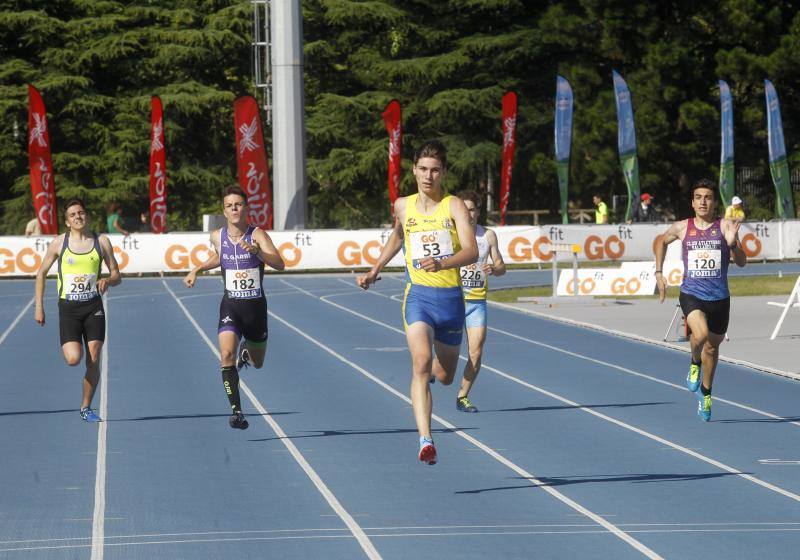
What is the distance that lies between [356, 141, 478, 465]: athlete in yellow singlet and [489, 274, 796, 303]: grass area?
19.7 meters

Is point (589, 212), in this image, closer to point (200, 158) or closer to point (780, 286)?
point (200, 158)

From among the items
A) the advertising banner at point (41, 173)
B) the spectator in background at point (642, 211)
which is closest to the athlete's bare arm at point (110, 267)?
the advertising banner at point (41, 173)

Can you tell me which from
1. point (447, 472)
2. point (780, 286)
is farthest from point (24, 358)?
point (780, 286)

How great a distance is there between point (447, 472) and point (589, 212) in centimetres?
4806

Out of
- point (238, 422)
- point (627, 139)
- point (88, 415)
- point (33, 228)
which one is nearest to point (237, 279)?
point (238, 422)

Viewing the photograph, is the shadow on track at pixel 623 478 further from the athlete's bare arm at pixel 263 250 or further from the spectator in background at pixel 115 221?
the spectator in background at pixel 115 221

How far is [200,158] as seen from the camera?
61750 millimetres

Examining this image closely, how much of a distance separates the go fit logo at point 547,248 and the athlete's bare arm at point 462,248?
1186 inches

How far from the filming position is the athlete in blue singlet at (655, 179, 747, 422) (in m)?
12.2

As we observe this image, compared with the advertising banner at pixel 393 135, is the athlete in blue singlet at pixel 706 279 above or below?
below

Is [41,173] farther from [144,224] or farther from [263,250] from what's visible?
[263,250]

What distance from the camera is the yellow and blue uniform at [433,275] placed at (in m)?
9.27

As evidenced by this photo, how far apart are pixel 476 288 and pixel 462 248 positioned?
3643 mm

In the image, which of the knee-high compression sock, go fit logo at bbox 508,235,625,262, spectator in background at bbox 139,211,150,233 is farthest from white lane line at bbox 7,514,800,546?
spectator in background at bbox 139,211,150,233
